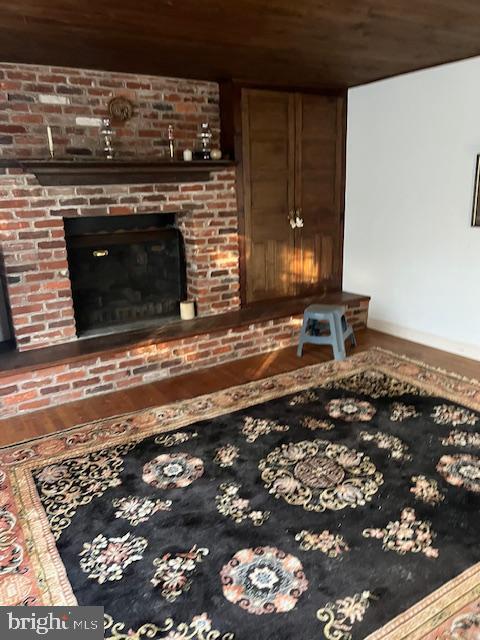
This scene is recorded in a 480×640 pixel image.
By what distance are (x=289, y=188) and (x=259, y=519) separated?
3166mm

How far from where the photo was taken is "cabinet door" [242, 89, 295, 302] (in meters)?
4.16

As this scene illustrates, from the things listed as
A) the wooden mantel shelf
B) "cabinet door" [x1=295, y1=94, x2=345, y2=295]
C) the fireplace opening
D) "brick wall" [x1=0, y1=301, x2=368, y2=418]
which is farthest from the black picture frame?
the fireplace opening

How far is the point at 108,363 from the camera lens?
3.46 metres

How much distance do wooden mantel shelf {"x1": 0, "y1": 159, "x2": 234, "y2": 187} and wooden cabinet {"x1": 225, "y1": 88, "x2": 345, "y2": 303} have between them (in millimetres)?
410

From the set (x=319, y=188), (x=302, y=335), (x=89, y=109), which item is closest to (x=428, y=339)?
(x=302, y=335)

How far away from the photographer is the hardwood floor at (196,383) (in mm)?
3062

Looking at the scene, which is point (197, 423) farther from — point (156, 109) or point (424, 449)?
point (156, 109)

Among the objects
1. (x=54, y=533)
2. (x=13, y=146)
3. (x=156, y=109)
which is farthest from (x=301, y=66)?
(x=54, y=533)

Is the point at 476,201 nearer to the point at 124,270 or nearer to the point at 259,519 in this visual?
the point at 124,270

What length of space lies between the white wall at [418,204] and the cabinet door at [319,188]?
12 cm

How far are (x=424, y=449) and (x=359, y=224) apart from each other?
8.86 feet

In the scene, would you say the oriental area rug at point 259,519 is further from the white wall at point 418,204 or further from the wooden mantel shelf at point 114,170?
the wooden mantel shelf at point 114,170

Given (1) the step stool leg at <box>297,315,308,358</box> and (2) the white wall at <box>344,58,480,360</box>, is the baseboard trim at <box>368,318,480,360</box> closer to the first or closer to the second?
(2) the white wall at <box>344,58,480,360</box>

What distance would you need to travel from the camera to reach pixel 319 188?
4.66 m
